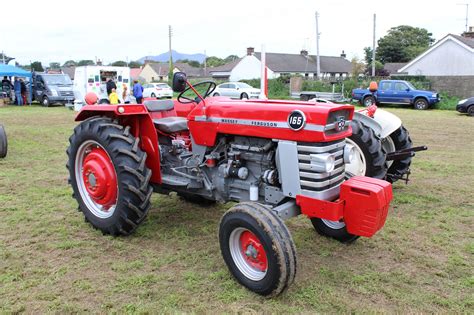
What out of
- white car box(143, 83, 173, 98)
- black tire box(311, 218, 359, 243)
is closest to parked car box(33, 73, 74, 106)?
white car box(143, 83, 173, 98)

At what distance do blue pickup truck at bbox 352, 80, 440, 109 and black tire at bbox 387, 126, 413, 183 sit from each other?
42.7 feet

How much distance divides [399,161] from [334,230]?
2132mm

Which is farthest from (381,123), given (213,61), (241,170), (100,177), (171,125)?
(213,61)

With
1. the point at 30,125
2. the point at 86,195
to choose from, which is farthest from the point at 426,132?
the point at 30,125

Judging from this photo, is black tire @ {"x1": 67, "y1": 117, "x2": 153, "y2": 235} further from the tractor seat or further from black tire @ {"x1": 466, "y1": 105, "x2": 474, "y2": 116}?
black tire @ {"x1": 466, "y1": 105, "x2": 474, "y2": 116}

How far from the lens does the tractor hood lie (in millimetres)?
2895

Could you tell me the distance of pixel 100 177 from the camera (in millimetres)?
3844

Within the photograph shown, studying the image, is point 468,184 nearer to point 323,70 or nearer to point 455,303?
point 455,303

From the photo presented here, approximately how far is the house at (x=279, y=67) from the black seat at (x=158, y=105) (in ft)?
132

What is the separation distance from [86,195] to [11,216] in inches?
37.6

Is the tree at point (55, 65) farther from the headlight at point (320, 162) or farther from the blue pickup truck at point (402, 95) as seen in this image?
the headlight at point (320, 162)

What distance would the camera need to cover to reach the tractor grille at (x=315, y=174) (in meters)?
2.94

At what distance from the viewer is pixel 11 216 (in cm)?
444

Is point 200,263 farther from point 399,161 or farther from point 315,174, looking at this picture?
point 399,161
